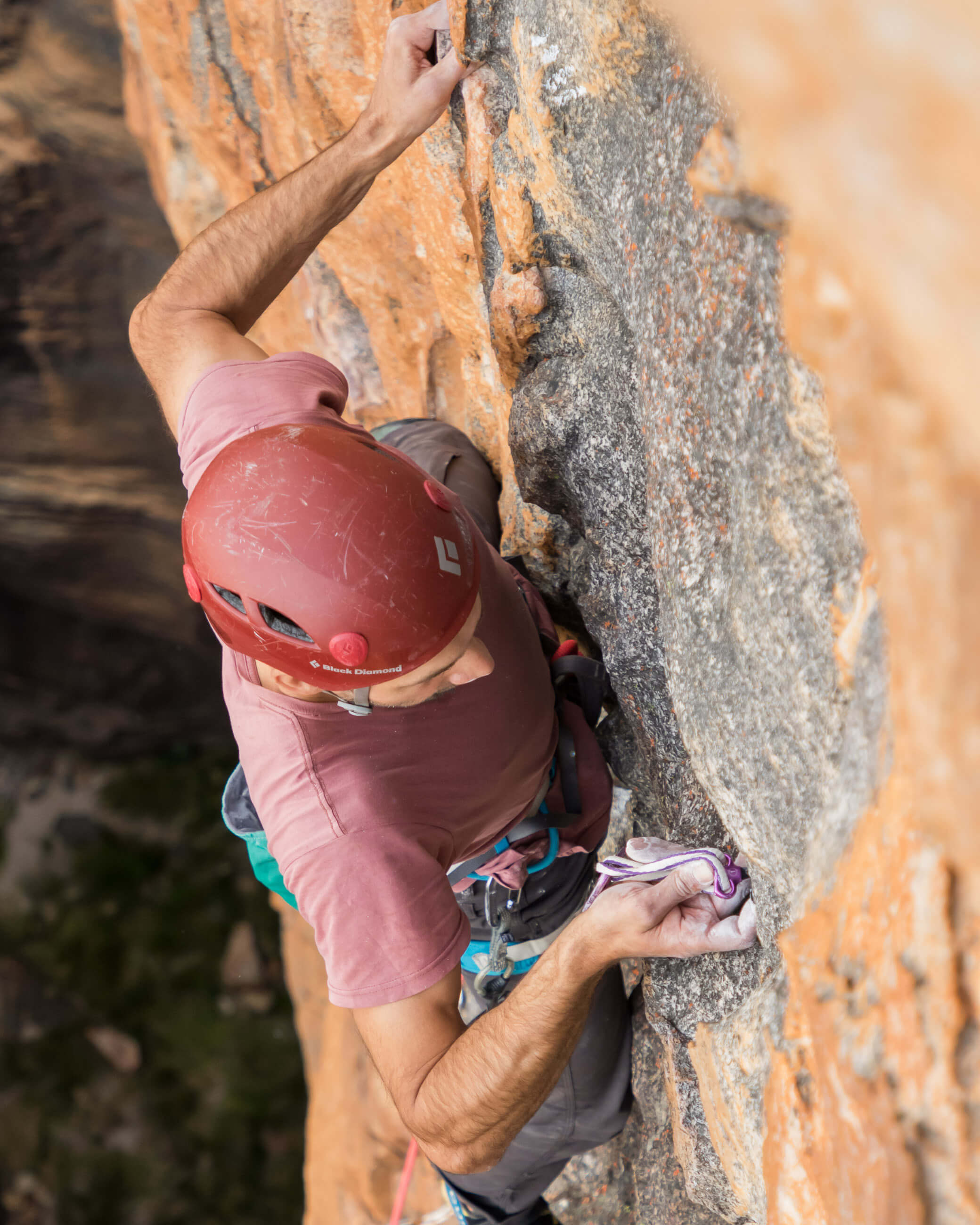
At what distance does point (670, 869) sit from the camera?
1.50m

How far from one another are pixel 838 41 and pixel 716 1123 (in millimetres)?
1608

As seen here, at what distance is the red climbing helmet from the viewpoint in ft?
4.84

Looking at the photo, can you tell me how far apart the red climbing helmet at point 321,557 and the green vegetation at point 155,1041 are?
25.5 feet

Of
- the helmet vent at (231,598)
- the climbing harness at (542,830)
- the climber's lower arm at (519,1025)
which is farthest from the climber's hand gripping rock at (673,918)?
the helmet vent at (231,598)

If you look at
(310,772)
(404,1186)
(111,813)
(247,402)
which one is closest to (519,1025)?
(310,772)

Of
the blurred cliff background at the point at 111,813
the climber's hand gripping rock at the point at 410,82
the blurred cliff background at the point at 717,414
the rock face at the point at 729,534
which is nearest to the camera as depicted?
the blurred cliff background at the point at 717,414

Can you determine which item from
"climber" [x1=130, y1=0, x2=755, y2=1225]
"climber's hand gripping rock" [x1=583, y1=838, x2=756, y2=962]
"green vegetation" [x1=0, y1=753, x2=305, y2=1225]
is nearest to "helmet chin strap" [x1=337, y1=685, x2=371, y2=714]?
"climber" [x1=130, y1=0, x2=755, y2=1225]

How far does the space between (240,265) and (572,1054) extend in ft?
7.41

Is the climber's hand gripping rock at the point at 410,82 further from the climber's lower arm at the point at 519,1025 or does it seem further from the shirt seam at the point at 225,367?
the climber's lower arm at the point at 519,1025

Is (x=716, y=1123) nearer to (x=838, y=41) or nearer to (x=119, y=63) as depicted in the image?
(x=838, y=41)

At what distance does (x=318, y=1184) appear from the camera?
15.1 feet

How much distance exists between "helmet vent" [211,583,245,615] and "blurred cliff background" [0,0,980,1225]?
74 centimetres

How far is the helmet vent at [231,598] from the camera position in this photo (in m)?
1.55

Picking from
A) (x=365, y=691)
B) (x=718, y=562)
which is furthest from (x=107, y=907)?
(x=718, y=562)
